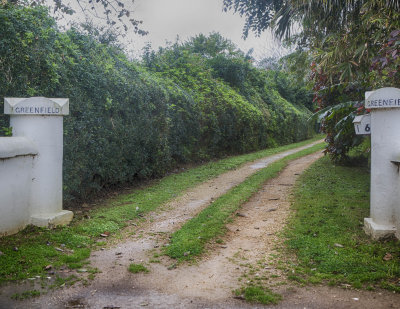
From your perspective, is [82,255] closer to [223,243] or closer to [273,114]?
[223,243]

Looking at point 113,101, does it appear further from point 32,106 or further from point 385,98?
point 385,98

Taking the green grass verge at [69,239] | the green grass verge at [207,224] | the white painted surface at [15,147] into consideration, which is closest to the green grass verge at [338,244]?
the green grass verge at [207,224]

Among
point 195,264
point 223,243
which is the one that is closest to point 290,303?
point 195,264

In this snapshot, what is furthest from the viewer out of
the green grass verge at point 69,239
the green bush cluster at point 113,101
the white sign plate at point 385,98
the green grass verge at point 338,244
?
the green bush cluster at point 113,101

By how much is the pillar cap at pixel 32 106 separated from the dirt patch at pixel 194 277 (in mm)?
2295

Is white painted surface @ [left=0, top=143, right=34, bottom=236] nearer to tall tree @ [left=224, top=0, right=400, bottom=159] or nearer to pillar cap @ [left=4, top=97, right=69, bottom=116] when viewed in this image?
pillar cap @ [left=4, top=97, right=69, bottom=116]

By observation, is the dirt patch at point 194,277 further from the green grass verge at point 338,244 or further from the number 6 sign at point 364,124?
the number 6 sign at point 364,124

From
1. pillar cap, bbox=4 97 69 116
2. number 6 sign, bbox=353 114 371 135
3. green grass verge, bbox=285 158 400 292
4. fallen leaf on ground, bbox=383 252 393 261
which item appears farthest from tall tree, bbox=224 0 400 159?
pillar cap, bbox=4 97 69 116

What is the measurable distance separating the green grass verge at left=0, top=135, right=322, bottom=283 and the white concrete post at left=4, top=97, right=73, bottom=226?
1.02ft

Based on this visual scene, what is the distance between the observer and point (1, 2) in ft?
20.1

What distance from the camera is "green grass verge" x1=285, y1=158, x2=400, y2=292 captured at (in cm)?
443

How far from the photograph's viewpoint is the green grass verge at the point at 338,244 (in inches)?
174

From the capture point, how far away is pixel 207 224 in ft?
21.1

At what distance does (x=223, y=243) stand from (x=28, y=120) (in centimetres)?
355
